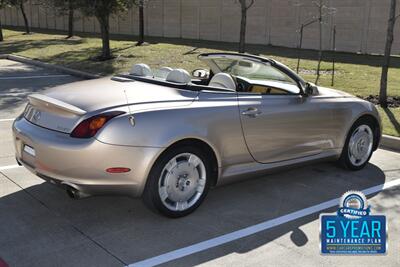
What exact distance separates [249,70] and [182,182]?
1.87 m

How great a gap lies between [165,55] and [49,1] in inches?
173

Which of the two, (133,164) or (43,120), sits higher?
(43,120)

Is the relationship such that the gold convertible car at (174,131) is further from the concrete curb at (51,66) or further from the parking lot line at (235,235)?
the concrete curb at (51,66)

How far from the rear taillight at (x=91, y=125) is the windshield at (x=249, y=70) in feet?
6.44

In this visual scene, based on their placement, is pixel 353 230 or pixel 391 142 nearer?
pixel 353 230

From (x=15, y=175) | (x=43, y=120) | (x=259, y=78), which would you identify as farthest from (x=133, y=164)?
(x=259, y=78)

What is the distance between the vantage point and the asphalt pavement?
3758 mm

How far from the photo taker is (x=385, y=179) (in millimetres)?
5848

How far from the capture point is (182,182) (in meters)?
4.39

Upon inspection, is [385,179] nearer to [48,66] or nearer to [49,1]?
[48,66]

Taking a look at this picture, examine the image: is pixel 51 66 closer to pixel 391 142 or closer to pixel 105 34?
pixel 105 34

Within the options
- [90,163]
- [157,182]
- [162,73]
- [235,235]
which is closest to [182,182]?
[157,182]

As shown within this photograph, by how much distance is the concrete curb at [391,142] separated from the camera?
728 centimetres

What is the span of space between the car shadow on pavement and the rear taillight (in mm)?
826
